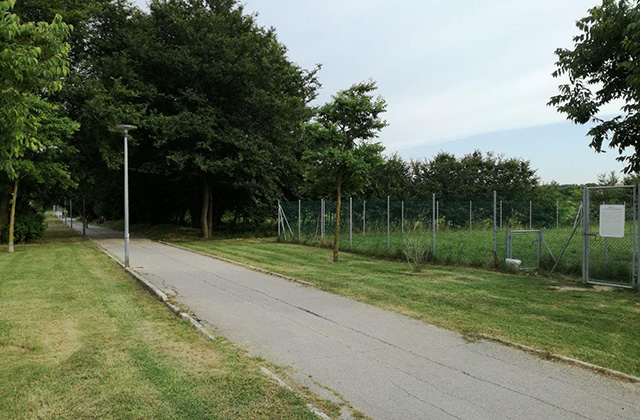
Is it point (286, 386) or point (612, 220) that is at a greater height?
point (612, 220)

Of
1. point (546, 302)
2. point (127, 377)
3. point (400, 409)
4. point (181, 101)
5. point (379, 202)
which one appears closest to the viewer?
point (400, 409)

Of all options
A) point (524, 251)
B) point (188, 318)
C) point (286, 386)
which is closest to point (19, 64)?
point (188, 318)

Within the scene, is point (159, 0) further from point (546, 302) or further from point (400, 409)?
point (400, 409)

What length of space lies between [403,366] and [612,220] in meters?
7.56

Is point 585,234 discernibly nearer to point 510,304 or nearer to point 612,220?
point 612,220

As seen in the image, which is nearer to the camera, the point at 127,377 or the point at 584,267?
the point at 127,377

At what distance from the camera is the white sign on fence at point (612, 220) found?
9953 millimetres

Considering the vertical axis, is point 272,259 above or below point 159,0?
below

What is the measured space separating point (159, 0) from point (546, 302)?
1096 inches

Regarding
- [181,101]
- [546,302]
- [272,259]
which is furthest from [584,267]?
[181,101]

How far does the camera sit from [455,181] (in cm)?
4134

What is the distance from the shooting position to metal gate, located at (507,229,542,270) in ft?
41.3

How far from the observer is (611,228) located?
33.3ft

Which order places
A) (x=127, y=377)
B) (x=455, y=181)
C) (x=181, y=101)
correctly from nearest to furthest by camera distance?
(x=127, y=377)
(x=181, y=101)
(x=455, y=181)
